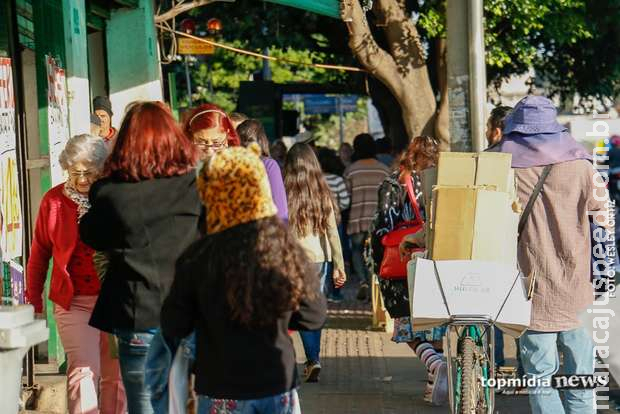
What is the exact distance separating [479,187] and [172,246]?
1.95 metres

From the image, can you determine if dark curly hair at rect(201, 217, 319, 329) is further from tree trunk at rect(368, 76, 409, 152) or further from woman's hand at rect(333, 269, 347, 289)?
tree trunk at rect(368, 76, 409, 152)

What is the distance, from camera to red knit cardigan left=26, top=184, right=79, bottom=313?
21.7 ft

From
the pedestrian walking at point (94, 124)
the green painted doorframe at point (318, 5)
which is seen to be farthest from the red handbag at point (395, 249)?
the green painted doorframe at point (318, 5)

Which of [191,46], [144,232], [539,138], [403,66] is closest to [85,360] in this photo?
[144,232]

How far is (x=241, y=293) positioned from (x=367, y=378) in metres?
5.55

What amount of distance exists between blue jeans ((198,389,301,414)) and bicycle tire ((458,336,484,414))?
7.94 feet

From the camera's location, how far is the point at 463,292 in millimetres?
6914

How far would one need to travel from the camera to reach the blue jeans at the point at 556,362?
6770mm

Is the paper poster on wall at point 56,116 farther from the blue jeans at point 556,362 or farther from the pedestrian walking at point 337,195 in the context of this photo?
the pedestrian walking at point 337,195

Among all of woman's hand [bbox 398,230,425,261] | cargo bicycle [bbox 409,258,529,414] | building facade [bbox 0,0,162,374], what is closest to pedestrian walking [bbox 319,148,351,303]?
building facade [bbox 0,0,162,374]

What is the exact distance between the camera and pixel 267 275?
469cm

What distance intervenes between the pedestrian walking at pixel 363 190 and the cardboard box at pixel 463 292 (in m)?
8.31

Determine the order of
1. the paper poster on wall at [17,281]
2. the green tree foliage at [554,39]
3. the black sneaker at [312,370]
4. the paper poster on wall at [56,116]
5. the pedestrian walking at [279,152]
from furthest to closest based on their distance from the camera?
1. the green tree foliage at [554,39]
2. the pedestrian walking at [279,152]
3. the black sneaker at [312,370]
4. the paper poster on wall at [56,116]
5. the paper poster on wall at [17,281]

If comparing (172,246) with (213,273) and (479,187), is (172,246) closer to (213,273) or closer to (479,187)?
(213,273)
